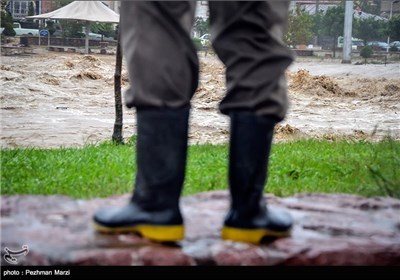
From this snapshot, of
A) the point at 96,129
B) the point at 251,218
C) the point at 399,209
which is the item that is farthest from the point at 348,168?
the point at 96,129

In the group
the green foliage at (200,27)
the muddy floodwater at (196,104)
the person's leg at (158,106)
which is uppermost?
the green foliage at (200,27)

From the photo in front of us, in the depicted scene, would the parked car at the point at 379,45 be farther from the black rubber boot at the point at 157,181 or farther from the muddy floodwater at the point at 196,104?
the black rubber boot at the point at 157,181

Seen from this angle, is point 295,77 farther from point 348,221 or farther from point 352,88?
point 348,221

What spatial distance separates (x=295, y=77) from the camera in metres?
7.75

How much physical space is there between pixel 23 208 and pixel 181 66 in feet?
1.42

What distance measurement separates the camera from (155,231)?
131 centimetres

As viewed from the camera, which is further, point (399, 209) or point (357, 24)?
point (357, 24)

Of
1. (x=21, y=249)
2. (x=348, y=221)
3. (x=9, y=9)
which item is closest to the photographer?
(x=21, y=249)

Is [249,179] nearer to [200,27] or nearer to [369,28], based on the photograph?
[200,27]

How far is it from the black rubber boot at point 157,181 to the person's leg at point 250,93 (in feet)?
0.34

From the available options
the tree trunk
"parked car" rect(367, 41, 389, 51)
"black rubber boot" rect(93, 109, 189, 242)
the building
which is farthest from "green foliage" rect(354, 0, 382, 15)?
the tree trunk

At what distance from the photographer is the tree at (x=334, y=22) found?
84.9 inches

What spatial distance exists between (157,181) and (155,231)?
0.09 metres

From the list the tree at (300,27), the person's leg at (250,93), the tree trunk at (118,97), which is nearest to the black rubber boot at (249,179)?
the person's leg at (250,93)
